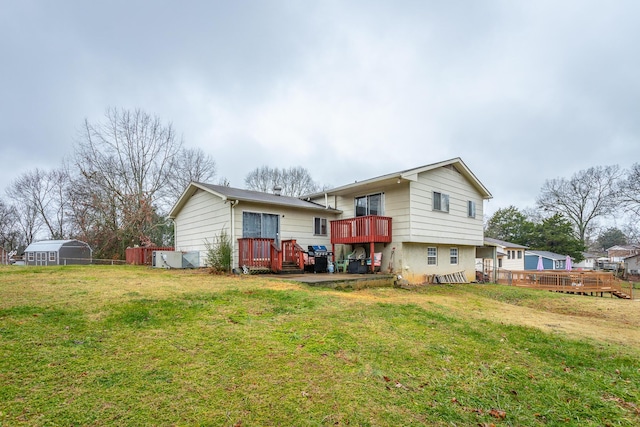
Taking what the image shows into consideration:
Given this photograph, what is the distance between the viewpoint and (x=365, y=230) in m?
13.0

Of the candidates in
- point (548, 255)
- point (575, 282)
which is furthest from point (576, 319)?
point (548, 255)

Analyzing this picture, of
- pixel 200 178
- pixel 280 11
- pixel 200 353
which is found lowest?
pixel 200 353

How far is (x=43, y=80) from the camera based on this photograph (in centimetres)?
1480

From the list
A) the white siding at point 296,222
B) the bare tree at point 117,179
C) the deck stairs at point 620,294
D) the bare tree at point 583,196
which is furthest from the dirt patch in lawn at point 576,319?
the bare tree at point 583,196

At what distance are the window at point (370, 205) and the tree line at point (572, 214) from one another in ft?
97.1

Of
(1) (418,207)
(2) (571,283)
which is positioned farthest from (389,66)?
(2) (571,283)

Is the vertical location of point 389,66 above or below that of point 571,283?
above

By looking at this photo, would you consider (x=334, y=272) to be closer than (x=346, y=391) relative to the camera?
No

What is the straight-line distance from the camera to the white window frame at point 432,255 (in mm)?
14516

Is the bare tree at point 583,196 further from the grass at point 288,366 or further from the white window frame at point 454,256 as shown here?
the grass at point 288,366

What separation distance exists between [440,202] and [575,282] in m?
8.87

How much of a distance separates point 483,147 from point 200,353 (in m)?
28.3

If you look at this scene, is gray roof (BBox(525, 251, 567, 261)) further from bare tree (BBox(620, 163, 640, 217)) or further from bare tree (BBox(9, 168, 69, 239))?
bare tree (BBox(9, 168, 69, 239))

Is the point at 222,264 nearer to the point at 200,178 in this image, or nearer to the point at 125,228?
the point at 125,228
